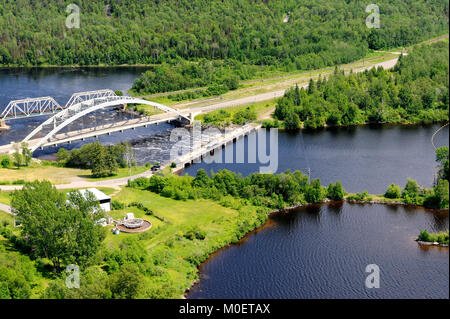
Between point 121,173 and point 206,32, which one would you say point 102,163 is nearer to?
point 121,173

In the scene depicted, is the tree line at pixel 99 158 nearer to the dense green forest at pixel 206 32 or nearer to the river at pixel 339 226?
the river at pixel 339 226

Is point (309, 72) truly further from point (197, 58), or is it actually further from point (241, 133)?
point (241, 133)

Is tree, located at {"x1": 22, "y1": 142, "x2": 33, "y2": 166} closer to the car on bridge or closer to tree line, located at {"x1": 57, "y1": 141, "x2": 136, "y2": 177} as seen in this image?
tree line, located at {"x1": 57, "y1": 141, "x2": 136, "y2": 177}

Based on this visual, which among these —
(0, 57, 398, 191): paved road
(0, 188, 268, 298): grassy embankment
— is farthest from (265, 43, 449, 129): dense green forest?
(0, 188, 268, 298): grassy embankment

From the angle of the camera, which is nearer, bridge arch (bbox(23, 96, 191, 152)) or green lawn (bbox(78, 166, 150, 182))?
green lawn (bbox(78, 166, 150, 182))

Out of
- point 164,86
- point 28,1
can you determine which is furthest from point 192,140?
point 28,1

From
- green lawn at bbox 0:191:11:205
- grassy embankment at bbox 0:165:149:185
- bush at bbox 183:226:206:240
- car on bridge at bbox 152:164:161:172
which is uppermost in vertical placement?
car on bridge at bbox 152:164:161:172

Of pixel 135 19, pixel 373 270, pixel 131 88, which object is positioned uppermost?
pixel 135 19
